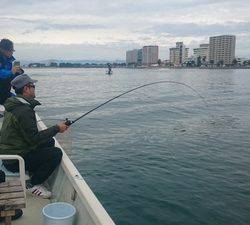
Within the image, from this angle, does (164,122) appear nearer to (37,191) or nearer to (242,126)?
(242,126)

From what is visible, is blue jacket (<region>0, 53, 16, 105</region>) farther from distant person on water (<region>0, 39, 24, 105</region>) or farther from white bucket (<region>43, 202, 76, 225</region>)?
white bucket (<region>43, 202, 76, 225</region>)

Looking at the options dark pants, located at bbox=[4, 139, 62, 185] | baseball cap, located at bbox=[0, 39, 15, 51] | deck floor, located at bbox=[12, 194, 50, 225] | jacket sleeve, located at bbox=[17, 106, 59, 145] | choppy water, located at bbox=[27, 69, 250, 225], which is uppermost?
baseball cap, located at bbox=[0, 39, 15, 51]

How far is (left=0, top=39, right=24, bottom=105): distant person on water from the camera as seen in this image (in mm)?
7902

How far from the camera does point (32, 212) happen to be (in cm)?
516

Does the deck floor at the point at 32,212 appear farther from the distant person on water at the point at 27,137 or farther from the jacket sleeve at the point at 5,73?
the jacket sleeve at the point at 5,73

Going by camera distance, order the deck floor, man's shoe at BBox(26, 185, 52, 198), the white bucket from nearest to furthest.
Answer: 1. the white bucket
2. the deck floor
3. man's shoe at BBox(26, 185, 52, 198)

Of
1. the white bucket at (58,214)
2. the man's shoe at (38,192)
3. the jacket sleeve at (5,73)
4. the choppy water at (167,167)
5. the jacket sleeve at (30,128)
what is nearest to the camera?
the white bucket at (58,214)

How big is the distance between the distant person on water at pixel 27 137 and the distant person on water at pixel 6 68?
2741 millimetres

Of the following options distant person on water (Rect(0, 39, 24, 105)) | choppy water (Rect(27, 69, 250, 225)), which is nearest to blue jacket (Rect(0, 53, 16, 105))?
distant person on water (Rect(0, 39, 24, 105))

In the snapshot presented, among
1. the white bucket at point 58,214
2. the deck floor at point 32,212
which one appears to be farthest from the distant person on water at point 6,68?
the white bucket at point 58,214

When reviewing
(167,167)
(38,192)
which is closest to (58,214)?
(38,192)

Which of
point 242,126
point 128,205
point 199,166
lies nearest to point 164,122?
point 242,126

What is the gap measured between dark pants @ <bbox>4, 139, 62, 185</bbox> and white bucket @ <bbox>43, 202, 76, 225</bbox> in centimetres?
120

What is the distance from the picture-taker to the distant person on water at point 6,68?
7.90 meters
